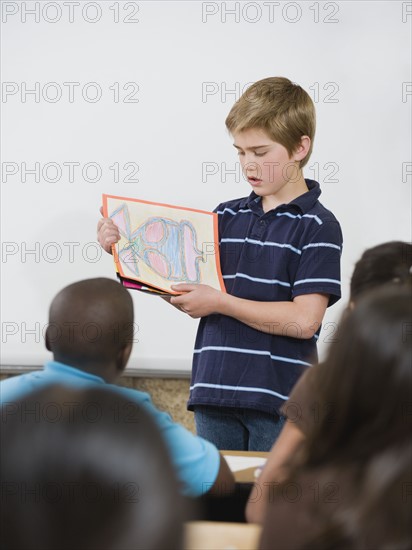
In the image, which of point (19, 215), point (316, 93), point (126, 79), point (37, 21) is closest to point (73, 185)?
point (19, 215)

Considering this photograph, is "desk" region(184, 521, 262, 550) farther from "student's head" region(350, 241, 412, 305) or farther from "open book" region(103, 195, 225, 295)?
"open book" region(103, 195, 225, 295)

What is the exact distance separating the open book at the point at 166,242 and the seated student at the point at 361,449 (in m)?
1.15

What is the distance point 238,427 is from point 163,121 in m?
1.64

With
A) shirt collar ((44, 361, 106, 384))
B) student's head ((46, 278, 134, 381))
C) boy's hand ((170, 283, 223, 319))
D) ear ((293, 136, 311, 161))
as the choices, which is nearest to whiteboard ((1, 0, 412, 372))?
ear ((293, 136, 311, 161))

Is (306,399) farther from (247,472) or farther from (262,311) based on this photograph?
(262,311)

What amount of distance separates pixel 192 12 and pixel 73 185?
872 mm

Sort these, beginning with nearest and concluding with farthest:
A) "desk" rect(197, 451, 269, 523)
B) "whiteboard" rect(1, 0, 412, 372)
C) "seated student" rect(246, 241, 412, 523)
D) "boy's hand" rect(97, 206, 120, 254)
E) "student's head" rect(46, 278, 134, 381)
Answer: "seated student" rect(246, 241, 412, 523) → "student's head" rect(46, 278, 134, 381) → "desk" rect(197, 451, 269, 523) → "boy's hand" rect(97, 206, 120, 254) → "whiteboard" rect(1, 0, 412, 372)

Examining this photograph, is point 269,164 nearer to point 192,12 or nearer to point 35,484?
point 192,12

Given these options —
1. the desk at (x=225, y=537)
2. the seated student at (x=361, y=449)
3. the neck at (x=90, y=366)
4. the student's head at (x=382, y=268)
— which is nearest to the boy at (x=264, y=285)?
the student's head at (x=382, y=268)

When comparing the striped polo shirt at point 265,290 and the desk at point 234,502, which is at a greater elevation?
the striped polo shirt at point 265,290

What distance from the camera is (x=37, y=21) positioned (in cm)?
330

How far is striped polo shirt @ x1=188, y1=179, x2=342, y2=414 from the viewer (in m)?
1.96

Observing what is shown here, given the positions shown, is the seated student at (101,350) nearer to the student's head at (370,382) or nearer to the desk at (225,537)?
the desk at (225,537)

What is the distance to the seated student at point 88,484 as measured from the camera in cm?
43
